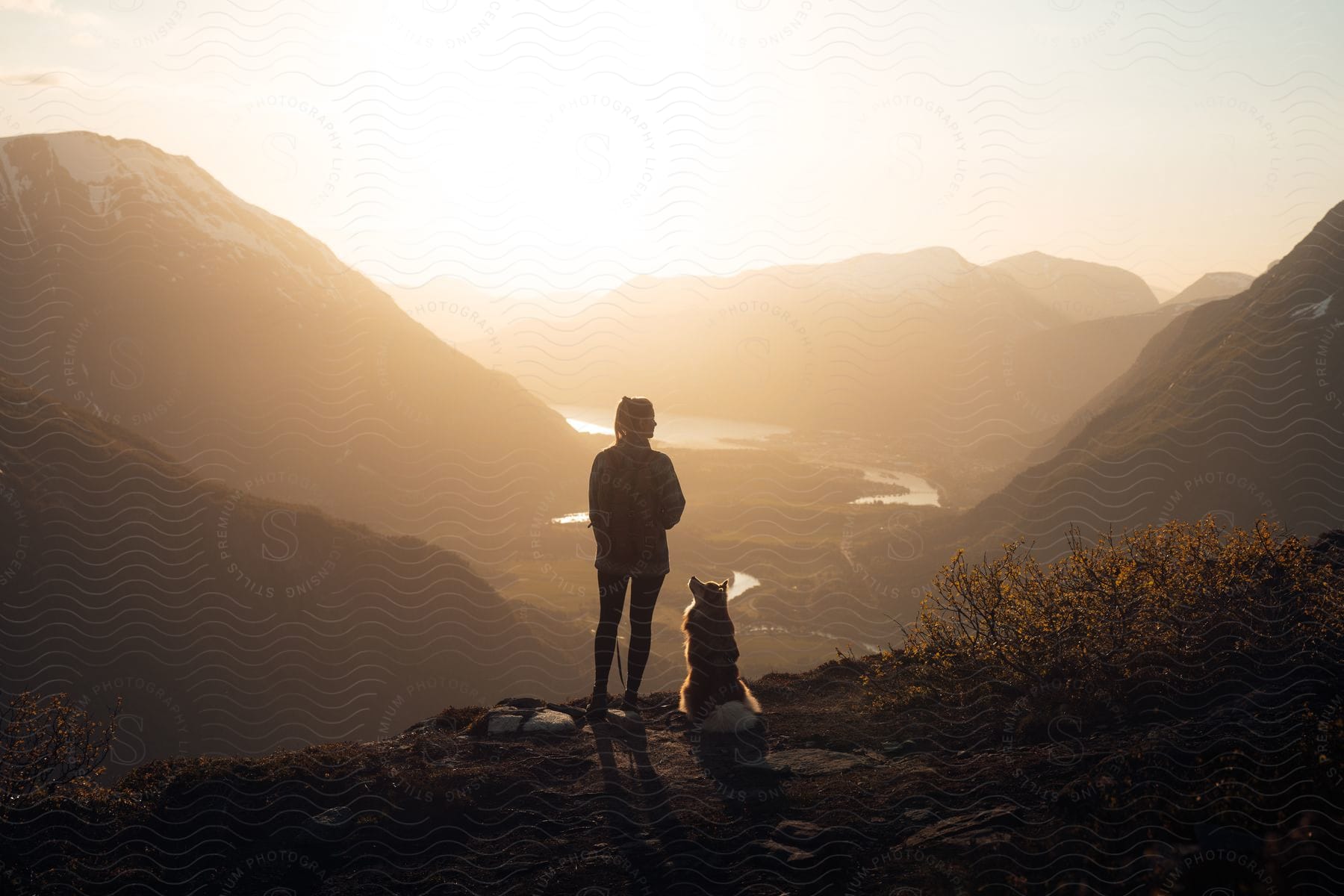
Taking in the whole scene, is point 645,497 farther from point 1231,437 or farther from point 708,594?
point 1231,437

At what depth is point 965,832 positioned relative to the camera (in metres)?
5.60

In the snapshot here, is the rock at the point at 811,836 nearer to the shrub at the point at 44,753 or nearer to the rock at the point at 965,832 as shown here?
the rock at the point at 965,832

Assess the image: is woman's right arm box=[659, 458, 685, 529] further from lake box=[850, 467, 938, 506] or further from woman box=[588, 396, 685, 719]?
lake box=[850, 467, 938, 506]

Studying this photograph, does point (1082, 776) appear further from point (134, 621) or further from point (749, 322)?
point (749, 322)

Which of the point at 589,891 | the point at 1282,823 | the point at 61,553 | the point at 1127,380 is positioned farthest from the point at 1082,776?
the point at 1127,380

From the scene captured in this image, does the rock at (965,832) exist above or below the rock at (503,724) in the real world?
above

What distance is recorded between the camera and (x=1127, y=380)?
14762 centimetres

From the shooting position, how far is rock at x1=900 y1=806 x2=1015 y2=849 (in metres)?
5.39

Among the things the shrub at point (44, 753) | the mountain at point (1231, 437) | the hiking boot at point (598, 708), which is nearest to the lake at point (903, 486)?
the mountain at point (1231, 437)

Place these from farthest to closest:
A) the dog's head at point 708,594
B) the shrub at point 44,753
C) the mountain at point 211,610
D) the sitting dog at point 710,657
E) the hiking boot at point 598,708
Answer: the mountain at point 211,610
the hiking boot at point 598,708
the dog's head at point 708,594
the sitting dog at point 710,657
the shrub at point 44,753

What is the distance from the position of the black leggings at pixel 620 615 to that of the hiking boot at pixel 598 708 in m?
0.17

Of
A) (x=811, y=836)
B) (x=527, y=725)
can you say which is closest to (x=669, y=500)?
(x=527, y=725)

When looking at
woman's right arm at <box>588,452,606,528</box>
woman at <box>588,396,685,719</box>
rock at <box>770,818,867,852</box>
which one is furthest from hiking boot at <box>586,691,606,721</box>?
rock at <box>770,818,867,852</box>

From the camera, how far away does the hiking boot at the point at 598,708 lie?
10203 millimetres
